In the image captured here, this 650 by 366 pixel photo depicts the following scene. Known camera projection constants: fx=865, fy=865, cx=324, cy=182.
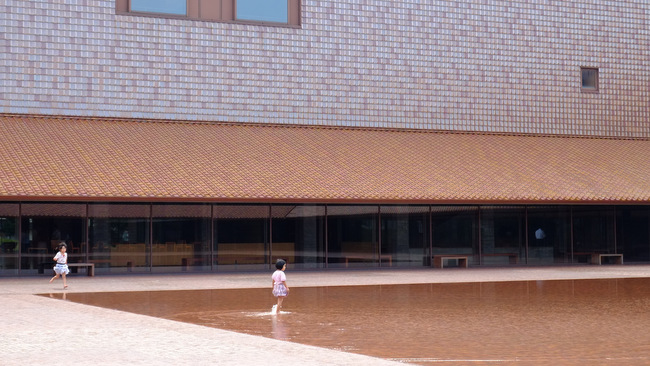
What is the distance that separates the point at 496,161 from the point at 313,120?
301 inches

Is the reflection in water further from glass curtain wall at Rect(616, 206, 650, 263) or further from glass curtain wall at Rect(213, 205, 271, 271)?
glass curtain wall at Rect(616, 206, 650, 263)

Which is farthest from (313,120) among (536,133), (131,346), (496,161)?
(131,346)

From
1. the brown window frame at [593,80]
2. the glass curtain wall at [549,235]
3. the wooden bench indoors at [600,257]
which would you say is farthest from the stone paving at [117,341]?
the brown window frame at [593,80]

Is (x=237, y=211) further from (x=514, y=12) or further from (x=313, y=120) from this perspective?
(x=514, y=12)

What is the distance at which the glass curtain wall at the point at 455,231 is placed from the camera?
1328 inches

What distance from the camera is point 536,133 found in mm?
38688

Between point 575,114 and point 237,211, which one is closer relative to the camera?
point 237,211

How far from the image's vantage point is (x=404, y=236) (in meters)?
33.3

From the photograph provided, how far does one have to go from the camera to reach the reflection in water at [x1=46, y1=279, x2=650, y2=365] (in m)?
11.9

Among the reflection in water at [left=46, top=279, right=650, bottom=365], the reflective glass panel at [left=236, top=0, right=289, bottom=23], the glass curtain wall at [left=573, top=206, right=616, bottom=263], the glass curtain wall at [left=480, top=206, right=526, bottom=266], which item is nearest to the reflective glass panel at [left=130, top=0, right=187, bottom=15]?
the reflective glass panel at [left=236, top=0, right=289, bottom=23]

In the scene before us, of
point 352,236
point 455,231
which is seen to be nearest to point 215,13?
point 352,236

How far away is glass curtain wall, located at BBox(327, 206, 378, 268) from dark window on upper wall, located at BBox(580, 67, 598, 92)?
43.6ft

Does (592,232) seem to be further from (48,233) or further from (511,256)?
(48,233)

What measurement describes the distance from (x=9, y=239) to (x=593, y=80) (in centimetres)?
2623
